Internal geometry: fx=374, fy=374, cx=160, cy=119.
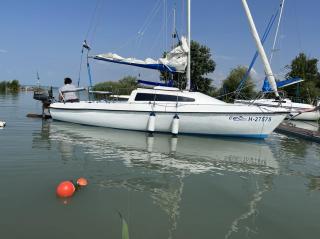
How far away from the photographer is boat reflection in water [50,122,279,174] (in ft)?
32.9

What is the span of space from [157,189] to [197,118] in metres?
7.81

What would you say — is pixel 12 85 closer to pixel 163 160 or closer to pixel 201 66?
pixel 201 66

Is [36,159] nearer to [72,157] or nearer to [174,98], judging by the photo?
[72,157]

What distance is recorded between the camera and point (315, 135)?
16.1 metres

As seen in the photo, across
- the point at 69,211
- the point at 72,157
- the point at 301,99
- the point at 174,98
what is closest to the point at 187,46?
the point at 174,98

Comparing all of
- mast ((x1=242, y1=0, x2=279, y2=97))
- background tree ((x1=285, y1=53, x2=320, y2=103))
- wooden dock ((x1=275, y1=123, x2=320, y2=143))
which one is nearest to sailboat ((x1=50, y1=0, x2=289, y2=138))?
mast ((x1=242, y1=0, x2=279, y2=97))

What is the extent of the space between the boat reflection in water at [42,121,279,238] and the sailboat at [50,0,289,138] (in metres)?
0.41

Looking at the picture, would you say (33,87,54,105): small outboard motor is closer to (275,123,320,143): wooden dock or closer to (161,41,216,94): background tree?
(275,123,320,143): wooden dock

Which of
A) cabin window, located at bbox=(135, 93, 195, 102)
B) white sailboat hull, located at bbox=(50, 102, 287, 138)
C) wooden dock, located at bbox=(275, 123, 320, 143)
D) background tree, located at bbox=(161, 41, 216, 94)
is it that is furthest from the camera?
background tree, located at bbox=(161, 41, 216, 94)

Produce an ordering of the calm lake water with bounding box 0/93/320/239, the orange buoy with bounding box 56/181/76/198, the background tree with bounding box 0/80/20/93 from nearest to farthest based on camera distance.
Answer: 1. the calm lake water with bounding box 0/93/320/239
2. the orange buoy with bounding box 56/181/76/198
3. the background tree with bounding box 0/80/20/93

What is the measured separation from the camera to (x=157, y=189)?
752 cm

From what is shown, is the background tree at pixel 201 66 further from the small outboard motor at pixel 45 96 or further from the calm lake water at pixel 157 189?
the calm lake water at pixel 157 189

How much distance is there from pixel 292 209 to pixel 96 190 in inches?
145

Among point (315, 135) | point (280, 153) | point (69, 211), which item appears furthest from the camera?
point (315, 135)
